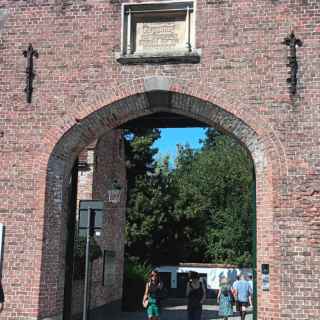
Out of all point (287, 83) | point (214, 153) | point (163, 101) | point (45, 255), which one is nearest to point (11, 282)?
point (45, 255)

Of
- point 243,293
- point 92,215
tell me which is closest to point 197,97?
point 92,215

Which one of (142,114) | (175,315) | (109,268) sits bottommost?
(175,315)

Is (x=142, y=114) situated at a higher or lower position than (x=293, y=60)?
lower

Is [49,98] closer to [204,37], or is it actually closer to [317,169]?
[204,37]

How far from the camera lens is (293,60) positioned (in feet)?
35.0

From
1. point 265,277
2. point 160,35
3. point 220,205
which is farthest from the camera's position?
point 220,205

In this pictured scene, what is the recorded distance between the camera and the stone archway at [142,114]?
1041 centimetres

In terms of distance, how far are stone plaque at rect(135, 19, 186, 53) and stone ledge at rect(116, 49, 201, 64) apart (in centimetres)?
18

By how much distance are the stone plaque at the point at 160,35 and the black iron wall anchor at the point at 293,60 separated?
6.66ft

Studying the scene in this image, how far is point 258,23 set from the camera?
11.0 m

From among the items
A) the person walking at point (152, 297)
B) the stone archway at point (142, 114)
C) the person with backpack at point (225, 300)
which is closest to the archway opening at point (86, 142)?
the stone archway at point (142, 114)

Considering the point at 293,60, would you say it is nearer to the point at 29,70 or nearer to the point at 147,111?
the point at 147,111

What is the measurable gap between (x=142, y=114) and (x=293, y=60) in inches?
128

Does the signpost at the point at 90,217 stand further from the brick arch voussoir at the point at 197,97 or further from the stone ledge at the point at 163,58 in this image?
the stone ledge at the point at 163,58
